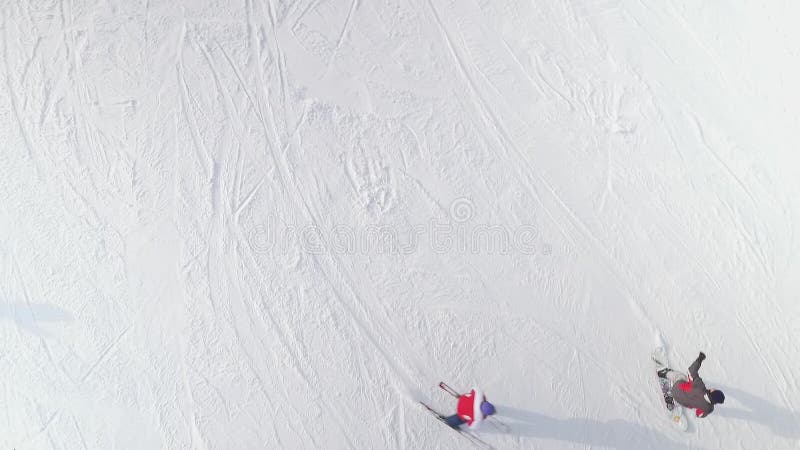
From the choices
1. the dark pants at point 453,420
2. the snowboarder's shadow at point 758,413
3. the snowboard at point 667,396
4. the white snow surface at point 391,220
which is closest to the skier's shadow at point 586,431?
the white snow surface at point 391,220

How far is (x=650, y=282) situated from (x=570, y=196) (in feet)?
4.36

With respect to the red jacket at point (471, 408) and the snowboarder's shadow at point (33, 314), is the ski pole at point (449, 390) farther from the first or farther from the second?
the snowboarder's shadow at point (33, 314)

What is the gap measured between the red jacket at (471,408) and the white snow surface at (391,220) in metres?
0.37

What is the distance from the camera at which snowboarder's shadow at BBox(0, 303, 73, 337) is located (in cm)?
496

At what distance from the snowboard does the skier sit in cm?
38

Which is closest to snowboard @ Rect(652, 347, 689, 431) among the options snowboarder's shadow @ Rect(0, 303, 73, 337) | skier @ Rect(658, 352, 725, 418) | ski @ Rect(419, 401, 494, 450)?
skier @ Rect(658, 352, 725, 418)

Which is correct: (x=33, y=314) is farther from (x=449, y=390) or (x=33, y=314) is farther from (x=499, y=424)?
(x=499, y=424)

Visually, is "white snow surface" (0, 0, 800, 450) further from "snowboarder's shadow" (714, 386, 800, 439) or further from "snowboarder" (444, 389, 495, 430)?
"snowboarder" (444, 389, 495, 430)

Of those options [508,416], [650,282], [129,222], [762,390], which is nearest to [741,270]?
[650,282]

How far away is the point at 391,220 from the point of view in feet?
16.9

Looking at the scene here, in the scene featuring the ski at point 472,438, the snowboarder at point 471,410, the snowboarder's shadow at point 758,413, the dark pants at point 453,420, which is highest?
the snowboarder's shadow at point 758,413

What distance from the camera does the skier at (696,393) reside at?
430cm

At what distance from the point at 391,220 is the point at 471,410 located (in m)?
2.14

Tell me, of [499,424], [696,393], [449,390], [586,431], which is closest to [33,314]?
[449,390]
